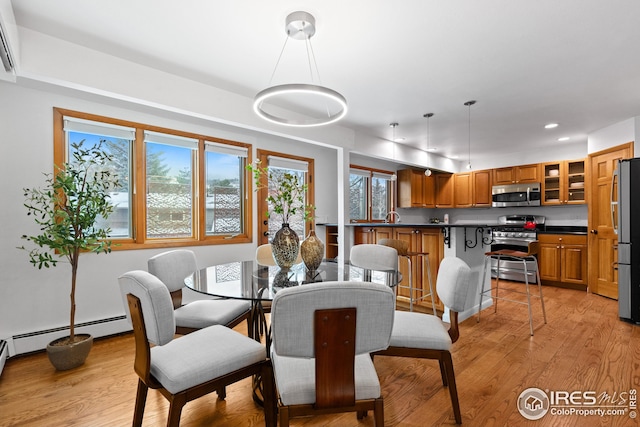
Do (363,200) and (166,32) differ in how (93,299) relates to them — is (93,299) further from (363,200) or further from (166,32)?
(363,200)

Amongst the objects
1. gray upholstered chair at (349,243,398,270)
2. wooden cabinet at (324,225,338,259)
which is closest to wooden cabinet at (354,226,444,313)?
wooden cabinet at (324,225,338,259)

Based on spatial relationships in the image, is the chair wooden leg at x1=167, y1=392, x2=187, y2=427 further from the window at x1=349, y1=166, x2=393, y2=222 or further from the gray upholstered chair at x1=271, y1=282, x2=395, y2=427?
the window at x1=349, y1=166, x2=393, y2=222

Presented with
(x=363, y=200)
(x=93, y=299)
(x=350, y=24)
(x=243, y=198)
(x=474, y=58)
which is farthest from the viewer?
(x=363, y=200)

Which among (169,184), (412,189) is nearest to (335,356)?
(169,184)

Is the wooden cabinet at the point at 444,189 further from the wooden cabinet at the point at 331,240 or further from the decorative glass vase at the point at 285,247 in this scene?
the decorative glass vase at the point at 285,247

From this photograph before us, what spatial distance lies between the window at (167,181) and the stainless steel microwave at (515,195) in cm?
490

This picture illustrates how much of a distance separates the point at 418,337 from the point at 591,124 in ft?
14.8

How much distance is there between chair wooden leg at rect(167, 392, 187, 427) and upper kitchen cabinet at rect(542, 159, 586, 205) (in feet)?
21.0

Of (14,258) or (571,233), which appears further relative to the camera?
(571,233)

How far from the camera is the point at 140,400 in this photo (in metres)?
1.56

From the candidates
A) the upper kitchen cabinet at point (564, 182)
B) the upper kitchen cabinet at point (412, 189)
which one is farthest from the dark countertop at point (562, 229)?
the upper kitchen cabinet at point (412, 189)

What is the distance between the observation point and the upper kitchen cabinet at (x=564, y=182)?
530cm

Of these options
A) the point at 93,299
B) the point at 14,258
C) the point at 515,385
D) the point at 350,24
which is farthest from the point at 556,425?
the point at 14,258

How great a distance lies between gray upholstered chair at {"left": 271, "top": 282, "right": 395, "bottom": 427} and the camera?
3.66ft
